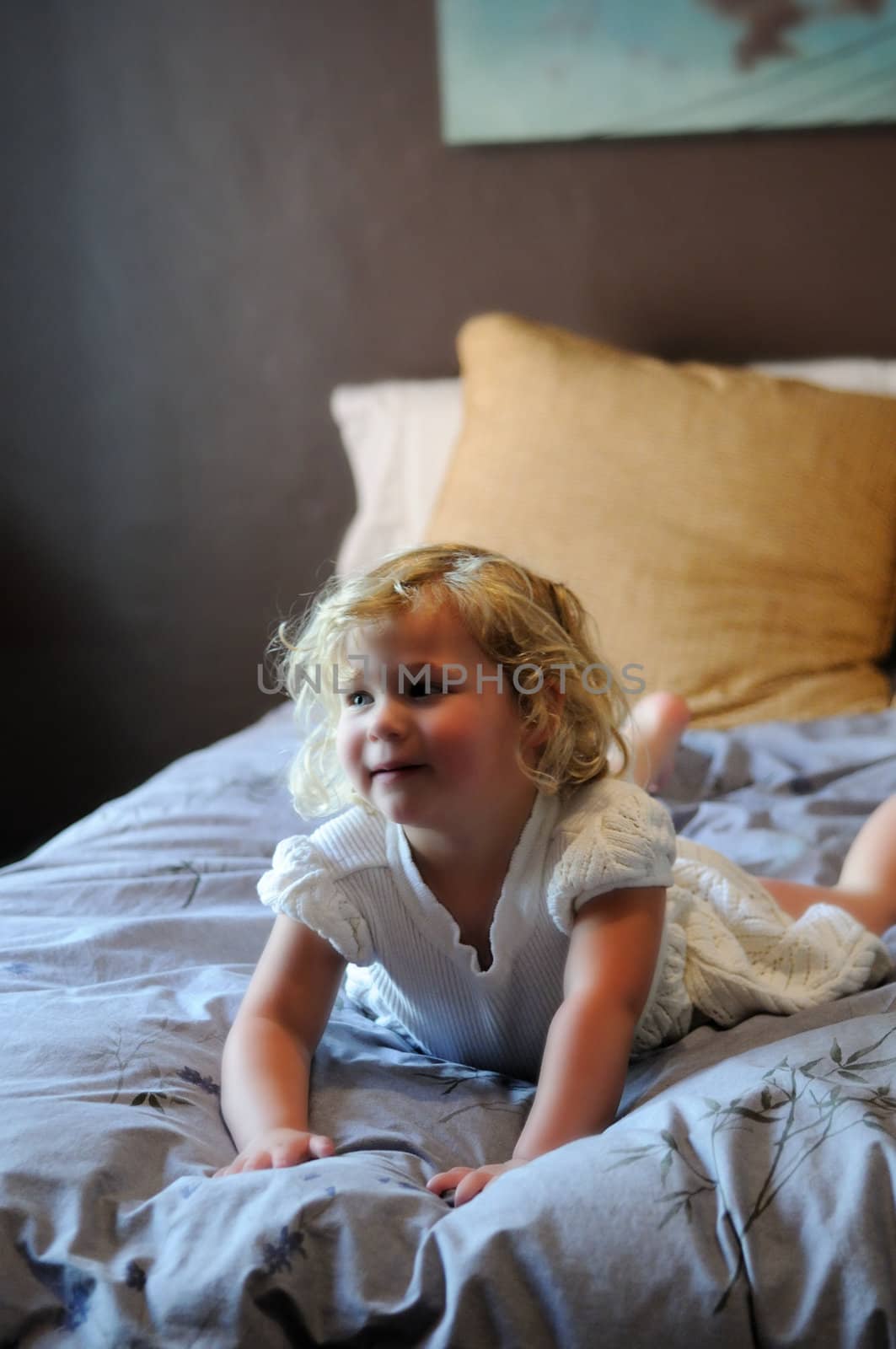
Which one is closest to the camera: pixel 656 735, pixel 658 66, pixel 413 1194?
pixel 413 1194

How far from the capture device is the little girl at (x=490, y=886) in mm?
879

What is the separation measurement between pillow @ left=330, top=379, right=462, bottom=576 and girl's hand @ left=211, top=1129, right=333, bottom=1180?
119 cm

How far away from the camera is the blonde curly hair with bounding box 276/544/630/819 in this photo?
3.03ft

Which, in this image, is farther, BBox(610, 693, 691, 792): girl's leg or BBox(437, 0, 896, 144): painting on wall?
BBox(437, 0, 896, 144): painting on wall

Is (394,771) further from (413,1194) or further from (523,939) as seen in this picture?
(413,1194)

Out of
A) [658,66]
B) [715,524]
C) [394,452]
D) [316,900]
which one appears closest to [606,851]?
[316,900]

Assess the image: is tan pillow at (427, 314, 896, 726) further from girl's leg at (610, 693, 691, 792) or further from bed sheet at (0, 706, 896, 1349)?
bed sheet at (0, 706, 896, 1349)

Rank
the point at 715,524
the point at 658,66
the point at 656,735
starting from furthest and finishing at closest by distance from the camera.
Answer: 1. the point at 658,66
2. the point at 715,524
3. the point at 656,735

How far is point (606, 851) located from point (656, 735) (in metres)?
0.54

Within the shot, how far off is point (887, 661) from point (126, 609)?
132 cm

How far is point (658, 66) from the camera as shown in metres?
2.02

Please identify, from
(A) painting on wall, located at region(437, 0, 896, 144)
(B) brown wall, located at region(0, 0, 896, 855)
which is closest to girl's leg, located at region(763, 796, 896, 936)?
(B) brown wall, located at region(0, 0, 896, 855)

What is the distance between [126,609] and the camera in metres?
2.38

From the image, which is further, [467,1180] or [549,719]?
[549,719]
